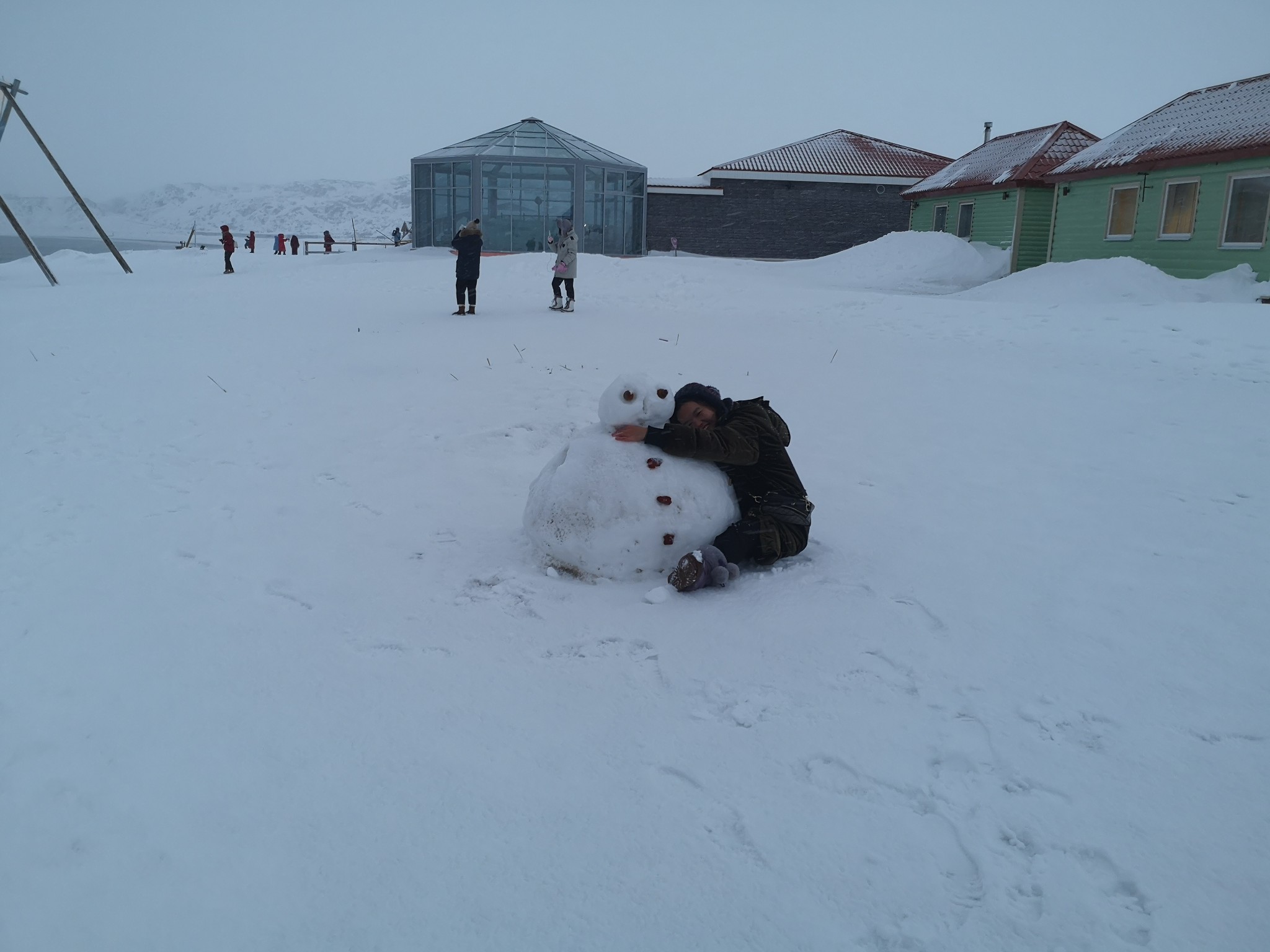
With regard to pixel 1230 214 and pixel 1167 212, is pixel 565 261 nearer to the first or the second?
pixel 1230 214

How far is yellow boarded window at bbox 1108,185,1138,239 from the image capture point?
18.5 metres

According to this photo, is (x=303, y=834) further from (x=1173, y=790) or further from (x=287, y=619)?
(x=1173, y=790)

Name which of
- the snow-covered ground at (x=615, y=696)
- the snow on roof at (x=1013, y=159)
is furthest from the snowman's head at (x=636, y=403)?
the snow on roof at (x=1013, y=159)

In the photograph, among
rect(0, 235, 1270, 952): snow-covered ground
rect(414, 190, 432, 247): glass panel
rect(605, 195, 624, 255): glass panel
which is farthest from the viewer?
rect(605, 195, 624, 255): glass panel

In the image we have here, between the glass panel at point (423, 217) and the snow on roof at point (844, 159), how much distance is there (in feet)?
33.5

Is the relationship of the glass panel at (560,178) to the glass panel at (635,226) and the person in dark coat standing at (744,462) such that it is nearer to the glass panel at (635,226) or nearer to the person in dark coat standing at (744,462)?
the glass panel at (635,226)

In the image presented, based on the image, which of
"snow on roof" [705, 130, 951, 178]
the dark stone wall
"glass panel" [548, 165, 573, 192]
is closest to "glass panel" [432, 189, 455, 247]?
"glass panel" [548, 165, 573, 192]

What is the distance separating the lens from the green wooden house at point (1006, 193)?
22.1 meters

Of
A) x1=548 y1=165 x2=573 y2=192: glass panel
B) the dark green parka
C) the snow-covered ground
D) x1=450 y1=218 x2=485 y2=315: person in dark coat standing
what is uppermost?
x1=548 y1=165 x2=573 y2=192: glass panel

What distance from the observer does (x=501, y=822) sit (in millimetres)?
2477

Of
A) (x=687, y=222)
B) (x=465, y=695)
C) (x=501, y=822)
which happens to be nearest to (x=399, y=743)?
(x=465, y=695)

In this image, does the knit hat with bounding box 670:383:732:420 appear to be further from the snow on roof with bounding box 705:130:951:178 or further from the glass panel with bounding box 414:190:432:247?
the snow on roof with bounding box 705:130:951:178

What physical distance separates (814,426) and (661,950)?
17.9ft

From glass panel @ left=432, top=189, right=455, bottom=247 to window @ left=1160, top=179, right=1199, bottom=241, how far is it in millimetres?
20158
